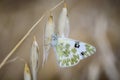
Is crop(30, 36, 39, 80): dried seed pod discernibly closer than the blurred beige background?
Yes

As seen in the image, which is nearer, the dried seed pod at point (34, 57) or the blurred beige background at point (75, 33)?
the dried seed pod at point (34, 57)

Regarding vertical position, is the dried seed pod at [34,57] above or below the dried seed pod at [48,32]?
below

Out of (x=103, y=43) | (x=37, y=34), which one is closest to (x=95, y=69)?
(x=103, y=43)

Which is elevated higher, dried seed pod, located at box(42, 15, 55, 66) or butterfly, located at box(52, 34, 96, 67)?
dried seed pod, located at box(42, 15, 55, 66)

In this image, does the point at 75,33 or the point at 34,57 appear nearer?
the point at 34,57
